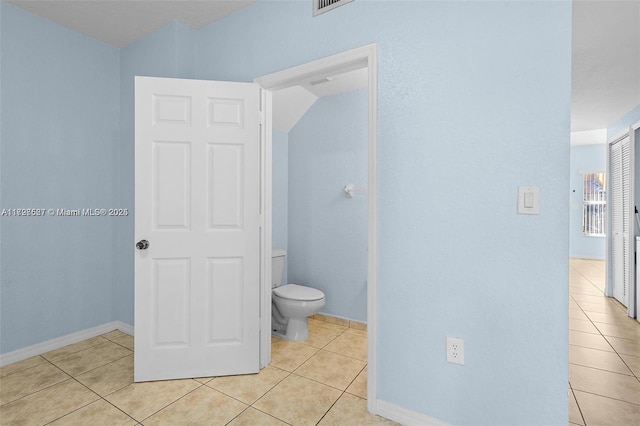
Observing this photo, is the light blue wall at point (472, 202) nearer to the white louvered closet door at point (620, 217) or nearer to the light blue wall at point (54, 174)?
the light blue wall at point (54, 174)

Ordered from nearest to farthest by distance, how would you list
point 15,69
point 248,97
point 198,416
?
1. point 198,416
2. point 248,97
3. point 15,69

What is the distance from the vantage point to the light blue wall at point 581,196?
7.43 metres

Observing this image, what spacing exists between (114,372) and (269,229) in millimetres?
1436

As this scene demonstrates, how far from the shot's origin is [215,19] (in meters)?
2.48

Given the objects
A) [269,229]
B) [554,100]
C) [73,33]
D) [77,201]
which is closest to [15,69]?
[73,33]

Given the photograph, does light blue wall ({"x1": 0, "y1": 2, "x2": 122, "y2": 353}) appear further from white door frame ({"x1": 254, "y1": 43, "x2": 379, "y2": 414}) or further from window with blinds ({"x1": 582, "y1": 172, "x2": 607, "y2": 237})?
window with blinds ({"x1": 582, "y1": 172, "x2": 607, "y2": 237})

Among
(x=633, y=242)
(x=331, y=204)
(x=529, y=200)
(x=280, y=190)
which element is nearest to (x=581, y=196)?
(x=633, y=242)

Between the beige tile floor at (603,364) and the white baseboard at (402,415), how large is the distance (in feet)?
2.83

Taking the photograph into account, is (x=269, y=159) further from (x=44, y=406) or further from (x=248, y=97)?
(x=44, y=406)

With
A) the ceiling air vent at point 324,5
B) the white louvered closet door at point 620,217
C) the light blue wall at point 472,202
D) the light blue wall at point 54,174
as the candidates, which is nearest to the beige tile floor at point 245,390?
the light blue wall at point 54,174

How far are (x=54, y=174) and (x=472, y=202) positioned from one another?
10.0 feet

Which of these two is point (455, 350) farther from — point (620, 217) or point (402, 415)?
point (620, 217)

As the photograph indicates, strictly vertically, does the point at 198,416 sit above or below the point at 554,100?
below

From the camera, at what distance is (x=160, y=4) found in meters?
2.33
